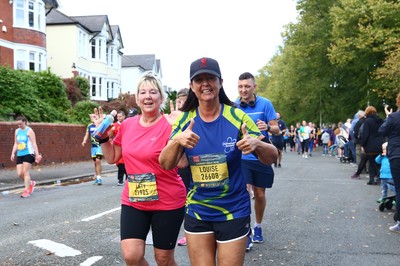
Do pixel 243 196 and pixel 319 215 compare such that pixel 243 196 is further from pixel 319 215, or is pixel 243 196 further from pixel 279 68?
pixel 279 68

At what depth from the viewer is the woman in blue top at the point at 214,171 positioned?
3.30 meters

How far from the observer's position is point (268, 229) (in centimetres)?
741

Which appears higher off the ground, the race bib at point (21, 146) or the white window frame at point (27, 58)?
the white window frame at point (27, 58)

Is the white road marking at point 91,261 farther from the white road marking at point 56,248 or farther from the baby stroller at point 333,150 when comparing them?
the baby stroller at point 333,150

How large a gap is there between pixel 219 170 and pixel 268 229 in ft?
14.4

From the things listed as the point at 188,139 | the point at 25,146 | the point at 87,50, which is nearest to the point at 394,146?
the point at 188,139

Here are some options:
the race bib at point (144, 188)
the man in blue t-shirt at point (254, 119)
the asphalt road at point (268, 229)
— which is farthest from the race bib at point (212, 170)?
the man in blue t-shirt at point (254, 119)

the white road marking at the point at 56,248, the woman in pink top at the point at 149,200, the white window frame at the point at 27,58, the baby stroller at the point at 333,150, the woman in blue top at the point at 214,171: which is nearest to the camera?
the woman in blue top at the point at 214,171

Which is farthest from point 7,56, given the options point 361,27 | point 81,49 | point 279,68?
point 279,68

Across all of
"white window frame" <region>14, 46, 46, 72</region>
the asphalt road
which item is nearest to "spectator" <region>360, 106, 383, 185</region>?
the asphalt road

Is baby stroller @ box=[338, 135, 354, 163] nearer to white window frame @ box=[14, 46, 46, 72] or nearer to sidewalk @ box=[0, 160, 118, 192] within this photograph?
sidewalk @ box=[0, 160, 118, 192]

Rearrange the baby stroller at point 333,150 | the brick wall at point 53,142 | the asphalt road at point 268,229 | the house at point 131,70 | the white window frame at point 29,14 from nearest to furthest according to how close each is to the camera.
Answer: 1. the asphalt road at point 268,229
2. the brick wall at point 53,142
3. the white window frame at point 29,14
4. the baby stroller at point 333,150
5. the house at point 131,70

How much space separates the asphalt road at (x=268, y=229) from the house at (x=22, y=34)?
21529 millimetres

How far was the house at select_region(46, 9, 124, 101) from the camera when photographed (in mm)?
43688
